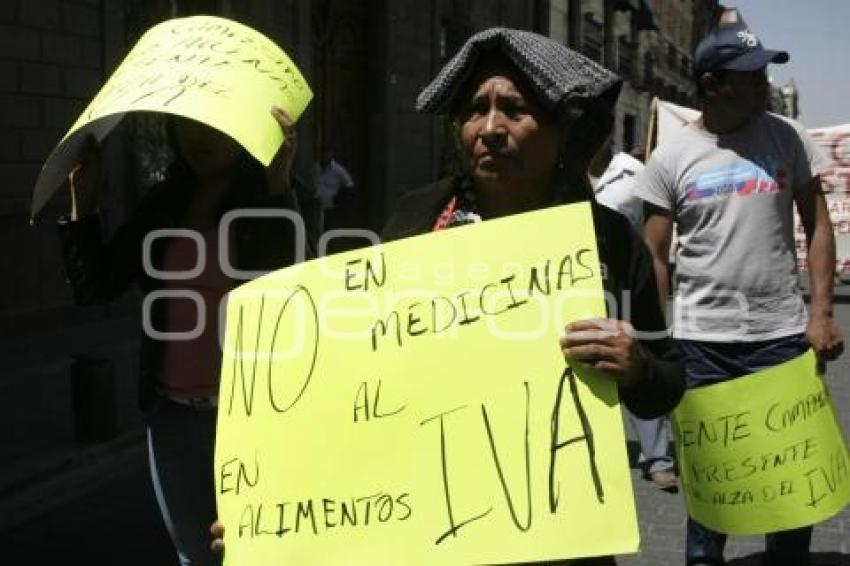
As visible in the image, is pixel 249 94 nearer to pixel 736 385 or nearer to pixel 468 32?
pixel 736 385

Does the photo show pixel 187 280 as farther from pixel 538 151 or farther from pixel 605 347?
A: pixel 605 347

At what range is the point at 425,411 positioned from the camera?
5.64 ft

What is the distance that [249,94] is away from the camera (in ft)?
6.36

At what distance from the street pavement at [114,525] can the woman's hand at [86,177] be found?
2.20m

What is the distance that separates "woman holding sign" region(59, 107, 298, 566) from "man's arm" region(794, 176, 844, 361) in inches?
73.2

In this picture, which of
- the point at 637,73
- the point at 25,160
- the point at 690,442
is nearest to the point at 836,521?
the point at 690,442

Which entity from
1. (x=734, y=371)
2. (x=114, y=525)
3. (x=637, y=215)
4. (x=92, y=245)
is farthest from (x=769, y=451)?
(x=114, y=525)

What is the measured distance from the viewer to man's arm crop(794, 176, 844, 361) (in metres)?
3.34

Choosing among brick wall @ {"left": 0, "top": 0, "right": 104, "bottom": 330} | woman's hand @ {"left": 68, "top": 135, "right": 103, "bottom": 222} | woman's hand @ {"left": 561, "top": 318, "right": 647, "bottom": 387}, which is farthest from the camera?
brick wall @ {"left": 0, "top": 0, "right": 104, "bottom": 330}

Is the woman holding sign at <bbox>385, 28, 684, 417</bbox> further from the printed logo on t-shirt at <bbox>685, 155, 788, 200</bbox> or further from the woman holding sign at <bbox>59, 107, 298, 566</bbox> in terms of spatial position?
the printed logo on t-shirt at <bbox>685, 155, 788, 200</bbox>

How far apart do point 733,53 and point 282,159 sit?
1.72 metres

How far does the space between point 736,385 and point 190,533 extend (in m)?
1.73

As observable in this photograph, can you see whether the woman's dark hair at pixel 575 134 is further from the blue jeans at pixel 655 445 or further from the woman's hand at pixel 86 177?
the blue jeans at pixel 655 445

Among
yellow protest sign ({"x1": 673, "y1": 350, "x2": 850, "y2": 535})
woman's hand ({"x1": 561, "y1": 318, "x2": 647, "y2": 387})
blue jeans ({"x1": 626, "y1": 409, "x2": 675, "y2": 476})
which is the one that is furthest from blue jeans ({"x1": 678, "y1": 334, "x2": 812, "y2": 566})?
woman's hand ({"x1": 561, "y1": 318, "x2": 647, "y2": 387})
